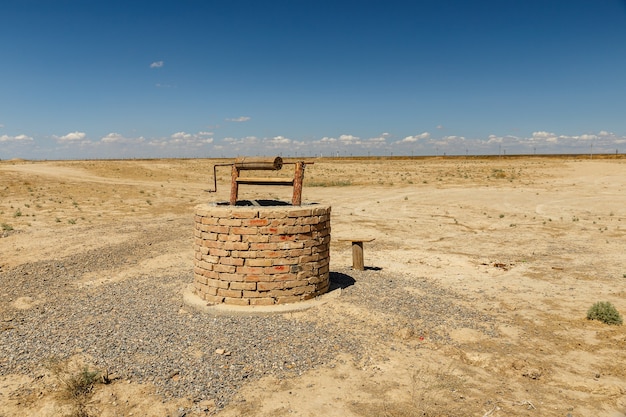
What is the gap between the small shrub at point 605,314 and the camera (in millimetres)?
7059

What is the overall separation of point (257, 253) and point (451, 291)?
14.8ft

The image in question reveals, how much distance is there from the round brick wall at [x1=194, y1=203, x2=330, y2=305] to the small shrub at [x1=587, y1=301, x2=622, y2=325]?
512 centimetres

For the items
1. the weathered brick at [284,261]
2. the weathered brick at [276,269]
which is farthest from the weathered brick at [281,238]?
the weathered brick at [276,269]

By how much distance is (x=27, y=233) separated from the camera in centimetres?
1516

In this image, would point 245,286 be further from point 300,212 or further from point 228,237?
point 300,212

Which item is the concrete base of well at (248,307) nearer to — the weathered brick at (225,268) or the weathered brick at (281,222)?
the weathered brick at (225,268)

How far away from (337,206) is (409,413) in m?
19.2

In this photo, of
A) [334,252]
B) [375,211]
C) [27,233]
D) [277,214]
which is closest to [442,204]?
[375,211]

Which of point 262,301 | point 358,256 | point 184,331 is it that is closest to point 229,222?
point 262,301

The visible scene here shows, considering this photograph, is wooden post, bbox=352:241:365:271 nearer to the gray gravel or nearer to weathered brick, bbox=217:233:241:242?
the gray gravel

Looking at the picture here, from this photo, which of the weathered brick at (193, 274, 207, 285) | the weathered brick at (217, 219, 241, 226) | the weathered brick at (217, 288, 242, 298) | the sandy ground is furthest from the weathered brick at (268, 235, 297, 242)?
the weathered brick at (193, 274, 207, 285)

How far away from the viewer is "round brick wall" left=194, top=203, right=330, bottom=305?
7195 mm

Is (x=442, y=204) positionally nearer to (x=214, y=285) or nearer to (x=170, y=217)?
(x=170, y=217)

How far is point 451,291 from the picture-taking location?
8922mm
